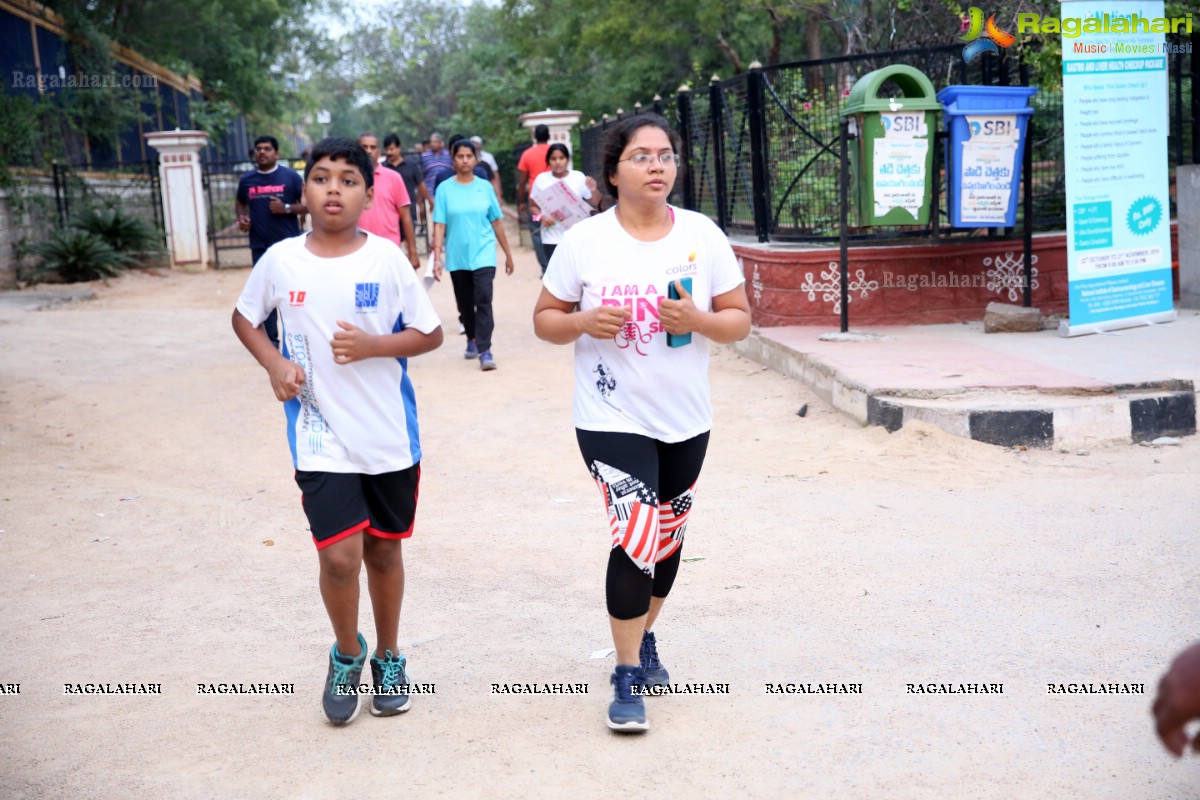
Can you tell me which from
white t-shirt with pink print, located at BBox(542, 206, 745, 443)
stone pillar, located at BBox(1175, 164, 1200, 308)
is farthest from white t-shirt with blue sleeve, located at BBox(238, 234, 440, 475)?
stone pillar, located at BBox(1175, 164, 1200, 308)

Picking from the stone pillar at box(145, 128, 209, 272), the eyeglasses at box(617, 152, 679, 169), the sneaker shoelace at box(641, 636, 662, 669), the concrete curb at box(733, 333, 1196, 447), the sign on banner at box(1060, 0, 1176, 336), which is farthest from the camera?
the stone pillar at box(145, 128, 209, 272)

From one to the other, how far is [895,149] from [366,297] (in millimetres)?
6095

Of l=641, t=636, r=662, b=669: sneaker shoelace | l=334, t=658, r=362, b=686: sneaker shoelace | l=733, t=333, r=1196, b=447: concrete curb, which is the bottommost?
l=641, t=636, r=662, b=669: sneaker shoelace

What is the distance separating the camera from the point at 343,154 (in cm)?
357

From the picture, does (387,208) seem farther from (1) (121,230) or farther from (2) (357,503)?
(1) (121,230)

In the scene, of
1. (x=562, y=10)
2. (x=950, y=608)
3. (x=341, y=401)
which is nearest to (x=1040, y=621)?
(x=950, y=608)

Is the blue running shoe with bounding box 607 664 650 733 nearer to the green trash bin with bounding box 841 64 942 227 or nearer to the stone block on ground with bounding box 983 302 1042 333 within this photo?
the green trash bin with bounding box 841 64 942 227

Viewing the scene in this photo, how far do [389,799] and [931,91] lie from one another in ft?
23.3

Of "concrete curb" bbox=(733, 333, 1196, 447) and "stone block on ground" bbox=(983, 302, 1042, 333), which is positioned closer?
"concrete curb" bbox=(733, 333, 1196, 447)

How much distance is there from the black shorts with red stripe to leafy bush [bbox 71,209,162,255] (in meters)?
17.0

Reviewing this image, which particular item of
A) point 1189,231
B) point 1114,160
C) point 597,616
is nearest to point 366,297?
point 597,616

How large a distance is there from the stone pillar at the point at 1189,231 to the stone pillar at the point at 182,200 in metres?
15.3

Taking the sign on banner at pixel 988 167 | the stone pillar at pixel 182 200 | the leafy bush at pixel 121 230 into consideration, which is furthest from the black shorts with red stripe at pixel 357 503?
the stone pillar at pixel 182 200

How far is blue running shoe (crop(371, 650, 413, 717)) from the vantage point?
12.0ft
